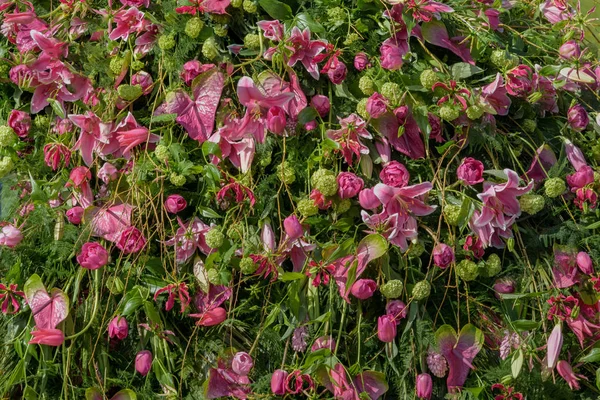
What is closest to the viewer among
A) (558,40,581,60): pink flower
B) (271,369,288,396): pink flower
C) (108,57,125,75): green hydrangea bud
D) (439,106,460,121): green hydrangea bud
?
(271,369,288,396): pink flower

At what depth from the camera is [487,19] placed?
1439 millimetres

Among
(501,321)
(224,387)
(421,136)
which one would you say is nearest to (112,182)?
(224,387)

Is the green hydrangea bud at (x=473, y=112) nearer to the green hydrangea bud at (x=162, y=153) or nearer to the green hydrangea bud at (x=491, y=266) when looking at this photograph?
the green hydrangea bud at (x=491, y=266)

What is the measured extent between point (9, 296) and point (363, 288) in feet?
1.97

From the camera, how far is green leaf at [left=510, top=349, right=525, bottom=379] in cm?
118

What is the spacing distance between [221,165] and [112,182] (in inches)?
8.4

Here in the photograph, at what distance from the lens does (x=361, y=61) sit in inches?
52.0

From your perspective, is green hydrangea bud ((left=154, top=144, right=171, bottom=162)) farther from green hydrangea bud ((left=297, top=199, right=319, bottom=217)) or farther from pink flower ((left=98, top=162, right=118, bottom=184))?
green hydrangea bud ((left=297, top=199, right=319, bottom=217))

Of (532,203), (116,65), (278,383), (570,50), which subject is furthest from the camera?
(570,50)

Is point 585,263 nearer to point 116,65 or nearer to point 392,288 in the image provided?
point 392,288

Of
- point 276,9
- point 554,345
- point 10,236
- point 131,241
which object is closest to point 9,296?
point 10,236

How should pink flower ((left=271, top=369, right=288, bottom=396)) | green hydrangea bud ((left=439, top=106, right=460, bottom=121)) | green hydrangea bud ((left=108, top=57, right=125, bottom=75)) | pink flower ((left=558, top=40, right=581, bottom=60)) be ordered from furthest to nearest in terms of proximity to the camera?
pink flower ((left=558, top=40, right=581, bottom=60)) < green hydrangea bud ((left=108, top=57, right=125, bottom=75)) < green hydrangea bud ((left=439, top=106, right=460, bottom=121)) < pink flower ((left=271, top=369, right=288, bottom=396))

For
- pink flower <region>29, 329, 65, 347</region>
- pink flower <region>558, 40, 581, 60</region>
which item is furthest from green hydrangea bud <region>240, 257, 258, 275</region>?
pink flower <region>558, 40, 581, 60</region>

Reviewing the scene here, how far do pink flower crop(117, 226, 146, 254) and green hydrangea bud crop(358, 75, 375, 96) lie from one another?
0.46 metres
